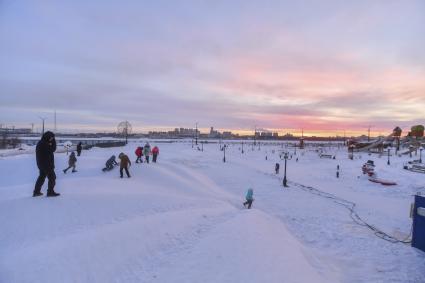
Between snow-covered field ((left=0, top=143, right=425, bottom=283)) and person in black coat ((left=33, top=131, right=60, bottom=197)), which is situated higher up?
person in black coat ((left=33, top=131, right=60, bottom=197))

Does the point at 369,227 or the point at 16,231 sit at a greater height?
the point at 16,231

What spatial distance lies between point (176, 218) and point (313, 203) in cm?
975

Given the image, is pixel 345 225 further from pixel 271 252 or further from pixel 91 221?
pixel 91 221

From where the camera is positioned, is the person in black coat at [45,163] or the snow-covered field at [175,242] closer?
the snow-covered field at [175,242]

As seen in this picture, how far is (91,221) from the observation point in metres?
8.60

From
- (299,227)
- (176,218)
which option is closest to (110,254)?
(176,218)

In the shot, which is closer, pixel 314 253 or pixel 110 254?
pixel 110 254

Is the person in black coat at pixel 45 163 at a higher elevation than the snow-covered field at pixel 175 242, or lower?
higher

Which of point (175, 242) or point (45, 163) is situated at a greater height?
point (45, 163)

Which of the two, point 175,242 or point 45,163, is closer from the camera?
point 175,242

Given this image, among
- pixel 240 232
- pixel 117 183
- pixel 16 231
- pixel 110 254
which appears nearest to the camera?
pixel 110 254

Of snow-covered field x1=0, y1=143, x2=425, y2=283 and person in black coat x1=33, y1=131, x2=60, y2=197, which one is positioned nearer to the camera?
snow-covered field x1=0, y1=143, x2=425, y2=283

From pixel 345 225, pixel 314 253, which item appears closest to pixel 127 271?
pixel 314 253

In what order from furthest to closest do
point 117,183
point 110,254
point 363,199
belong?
point 363,199 < point 117,183 < point 110,254
